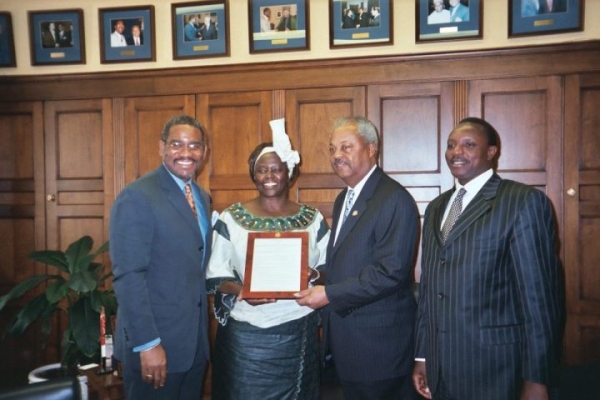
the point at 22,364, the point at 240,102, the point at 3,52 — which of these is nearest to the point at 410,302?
the point at 240,102

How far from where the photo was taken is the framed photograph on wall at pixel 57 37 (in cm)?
345

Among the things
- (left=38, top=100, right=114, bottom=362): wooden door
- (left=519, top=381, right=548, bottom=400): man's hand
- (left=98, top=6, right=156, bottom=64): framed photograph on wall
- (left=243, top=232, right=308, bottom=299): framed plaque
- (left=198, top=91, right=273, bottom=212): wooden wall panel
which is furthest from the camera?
(left=38, top=100, right=114, bottom=362): wooden door

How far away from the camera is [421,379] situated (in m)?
1.81

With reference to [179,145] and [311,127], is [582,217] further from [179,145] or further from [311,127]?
[179,145]

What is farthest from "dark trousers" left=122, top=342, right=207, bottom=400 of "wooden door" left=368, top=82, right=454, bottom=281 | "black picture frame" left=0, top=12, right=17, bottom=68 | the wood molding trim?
"black picture frame" left=0, top=12, right=17, bottom=68

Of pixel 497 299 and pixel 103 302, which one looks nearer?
pixel 497 299

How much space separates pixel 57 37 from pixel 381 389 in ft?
10.6

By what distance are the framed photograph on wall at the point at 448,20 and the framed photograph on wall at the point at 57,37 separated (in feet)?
7.72

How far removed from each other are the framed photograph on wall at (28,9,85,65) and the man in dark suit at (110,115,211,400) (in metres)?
2.06

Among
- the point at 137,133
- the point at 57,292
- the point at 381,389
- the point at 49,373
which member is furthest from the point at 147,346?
the point at 137,133

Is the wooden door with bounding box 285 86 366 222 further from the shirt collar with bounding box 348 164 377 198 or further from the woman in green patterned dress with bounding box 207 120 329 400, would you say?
the shirt collar with bounding box 348 164 377 198

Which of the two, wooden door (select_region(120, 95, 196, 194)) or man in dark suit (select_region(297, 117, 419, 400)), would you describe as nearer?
man in dark suit (select_region(297, 117, 419, 400))

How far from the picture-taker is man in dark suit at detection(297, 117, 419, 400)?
1.79 metres

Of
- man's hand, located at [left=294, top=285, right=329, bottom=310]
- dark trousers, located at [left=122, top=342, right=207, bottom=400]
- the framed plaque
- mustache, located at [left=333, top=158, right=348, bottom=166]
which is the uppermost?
mustache, located at [left=333, top=158, right=348, bottom=166]
